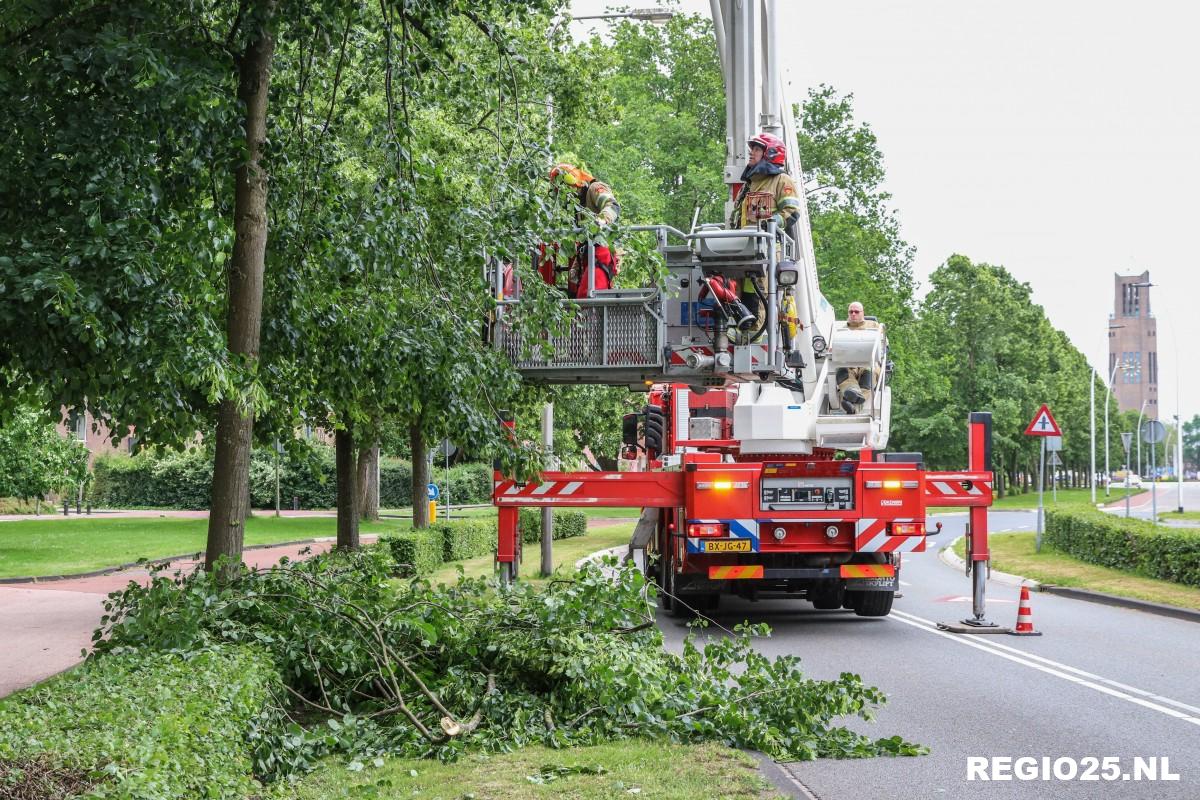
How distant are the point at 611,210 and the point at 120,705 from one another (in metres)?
6.74

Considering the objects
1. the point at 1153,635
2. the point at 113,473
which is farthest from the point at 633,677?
the point at 113,473

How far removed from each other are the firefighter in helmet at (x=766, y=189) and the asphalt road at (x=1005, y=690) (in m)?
3.96

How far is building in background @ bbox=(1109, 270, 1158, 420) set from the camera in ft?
576

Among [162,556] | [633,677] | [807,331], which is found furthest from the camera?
[162,556]

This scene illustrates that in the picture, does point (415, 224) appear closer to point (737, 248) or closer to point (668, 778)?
point (737, 248)

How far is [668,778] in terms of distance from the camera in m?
6.43

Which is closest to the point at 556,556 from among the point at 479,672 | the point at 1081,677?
the point at 1081,677

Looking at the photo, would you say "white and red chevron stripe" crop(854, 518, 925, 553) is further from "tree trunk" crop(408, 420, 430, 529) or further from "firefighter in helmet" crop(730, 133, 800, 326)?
A: "tree trunk" crop(408, 420, 430, 529)

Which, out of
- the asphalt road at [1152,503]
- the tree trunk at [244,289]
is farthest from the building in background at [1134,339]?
the tree trunk at [244,289]

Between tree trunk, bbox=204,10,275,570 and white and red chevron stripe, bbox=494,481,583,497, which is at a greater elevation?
tree trunk, bbox=204,10,275,570

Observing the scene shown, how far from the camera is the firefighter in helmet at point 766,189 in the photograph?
11.3 metres

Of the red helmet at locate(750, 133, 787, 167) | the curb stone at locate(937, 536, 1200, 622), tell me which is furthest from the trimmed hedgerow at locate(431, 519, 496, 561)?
the red helmet at locate(750, 133, 787, 167)

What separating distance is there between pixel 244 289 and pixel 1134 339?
184 m

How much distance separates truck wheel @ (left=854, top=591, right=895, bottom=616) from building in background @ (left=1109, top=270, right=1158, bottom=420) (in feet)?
559
